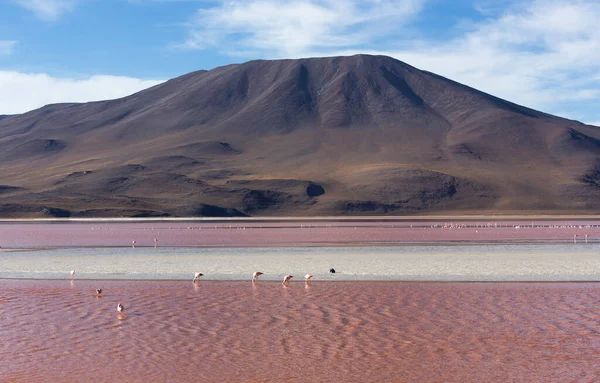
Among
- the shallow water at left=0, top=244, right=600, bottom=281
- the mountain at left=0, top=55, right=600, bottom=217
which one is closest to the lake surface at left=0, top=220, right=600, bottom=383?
the shallow water at left=0, top=244, right=600, bottom=281

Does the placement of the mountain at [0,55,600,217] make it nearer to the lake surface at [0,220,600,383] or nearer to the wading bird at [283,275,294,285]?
the lake surface at [0,220,600,383]

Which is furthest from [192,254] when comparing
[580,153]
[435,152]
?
[580,153]

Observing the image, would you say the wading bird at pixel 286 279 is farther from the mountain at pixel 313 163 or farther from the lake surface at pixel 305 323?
the mountain at pixel 313 163

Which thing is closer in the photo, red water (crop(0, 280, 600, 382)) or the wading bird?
red water (crop(0, 280, 600, 382))

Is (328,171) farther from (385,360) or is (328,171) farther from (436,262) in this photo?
(385,360)

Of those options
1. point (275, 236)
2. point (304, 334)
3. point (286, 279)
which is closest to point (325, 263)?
point (286, 279)

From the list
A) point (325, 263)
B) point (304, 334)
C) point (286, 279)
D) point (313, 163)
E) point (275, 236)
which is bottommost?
point (304, 334)

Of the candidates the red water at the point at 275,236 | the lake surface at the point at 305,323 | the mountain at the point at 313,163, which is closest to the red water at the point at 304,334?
the lake surface at the point at 305,323

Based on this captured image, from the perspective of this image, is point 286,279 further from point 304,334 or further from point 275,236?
point 275,236
